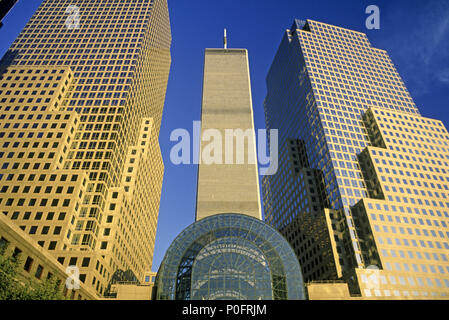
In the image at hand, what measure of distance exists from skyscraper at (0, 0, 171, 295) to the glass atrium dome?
102ft

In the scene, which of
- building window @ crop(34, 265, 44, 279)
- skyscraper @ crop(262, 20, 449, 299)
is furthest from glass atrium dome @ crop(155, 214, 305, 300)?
skyscraper @ crop(262, 20, 449, 299)

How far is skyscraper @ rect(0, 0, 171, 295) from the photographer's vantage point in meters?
81.0

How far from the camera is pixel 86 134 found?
340ft

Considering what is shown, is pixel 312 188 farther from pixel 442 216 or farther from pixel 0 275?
pixel 0 275

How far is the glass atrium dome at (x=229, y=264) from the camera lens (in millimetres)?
46812

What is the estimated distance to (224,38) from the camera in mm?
132000

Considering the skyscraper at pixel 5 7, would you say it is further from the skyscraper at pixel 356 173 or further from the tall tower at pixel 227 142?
the skyscraper at pixel 356 173

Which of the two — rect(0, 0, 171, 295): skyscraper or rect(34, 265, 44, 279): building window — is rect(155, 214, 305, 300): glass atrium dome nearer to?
rect(34, 265, 44, 279): building window

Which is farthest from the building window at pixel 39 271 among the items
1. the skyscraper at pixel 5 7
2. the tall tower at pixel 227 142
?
the tall tower at pixel 227 142

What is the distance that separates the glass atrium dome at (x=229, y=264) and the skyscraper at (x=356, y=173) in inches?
1491

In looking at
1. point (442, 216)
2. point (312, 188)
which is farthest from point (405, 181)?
point (312, 188)

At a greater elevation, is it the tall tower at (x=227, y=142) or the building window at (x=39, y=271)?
the tall tower at (x=227, y=142)

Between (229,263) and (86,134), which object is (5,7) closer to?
(229,263)

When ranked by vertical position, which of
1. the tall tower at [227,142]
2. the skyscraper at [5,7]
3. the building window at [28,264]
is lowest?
the building window at [28,264]
